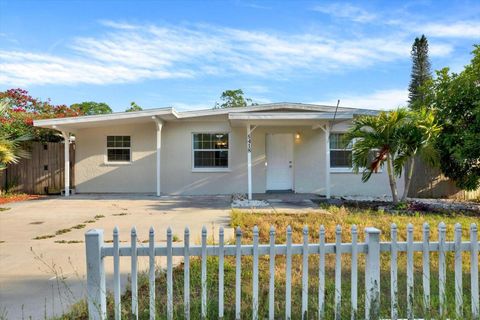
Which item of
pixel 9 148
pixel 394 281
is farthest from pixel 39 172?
pixel 394 281

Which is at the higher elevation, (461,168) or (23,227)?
(461,168)

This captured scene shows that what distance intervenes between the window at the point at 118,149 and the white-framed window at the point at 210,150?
2905 millimetres

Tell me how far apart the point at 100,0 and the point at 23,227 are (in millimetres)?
7701

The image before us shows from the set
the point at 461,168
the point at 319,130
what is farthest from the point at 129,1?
the point at 461,168

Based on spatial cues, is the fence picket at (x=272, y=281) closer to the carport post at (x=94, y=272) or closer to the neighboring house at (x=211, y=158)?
the carport post at (x=94, y=272)

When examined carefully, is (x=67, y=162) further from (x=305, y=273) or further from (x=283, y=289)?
(x=305, y=273)

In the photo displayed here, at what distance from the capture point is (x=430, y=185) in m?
→ 15.2

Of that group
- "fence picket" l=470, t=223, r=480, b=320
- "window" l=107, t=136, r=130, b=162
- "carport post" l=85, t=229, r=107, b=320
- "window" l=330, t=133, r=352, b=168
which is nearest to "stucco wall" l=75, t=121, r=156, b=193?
"window" l=107, t=136, r=130, b=162

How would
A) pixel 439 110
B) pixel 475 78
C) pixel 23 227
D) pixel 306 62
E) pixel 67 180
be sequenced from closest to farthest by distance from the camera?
pixel 23 227 → pixel 475 78 → pixel 439 110 → pixel 67 180 → pixel 306 62

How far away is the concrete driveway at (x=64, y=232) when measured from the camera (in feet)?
13.6

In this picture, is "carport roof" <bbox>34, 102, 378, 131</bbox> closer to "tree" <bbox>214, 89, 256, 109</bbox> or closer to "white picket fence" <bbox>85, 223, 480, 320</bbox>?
"white picket fence" <bbox>85, 223, 480, 320</bbox>

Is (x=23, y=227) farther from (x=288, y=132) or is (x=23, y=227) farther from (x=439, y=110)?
(x=439, y=110)

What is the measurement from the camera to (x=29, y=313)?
366cm

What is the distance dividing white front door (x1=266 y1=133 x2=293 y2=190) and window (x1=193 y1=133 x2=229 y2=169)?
186 centimetres
